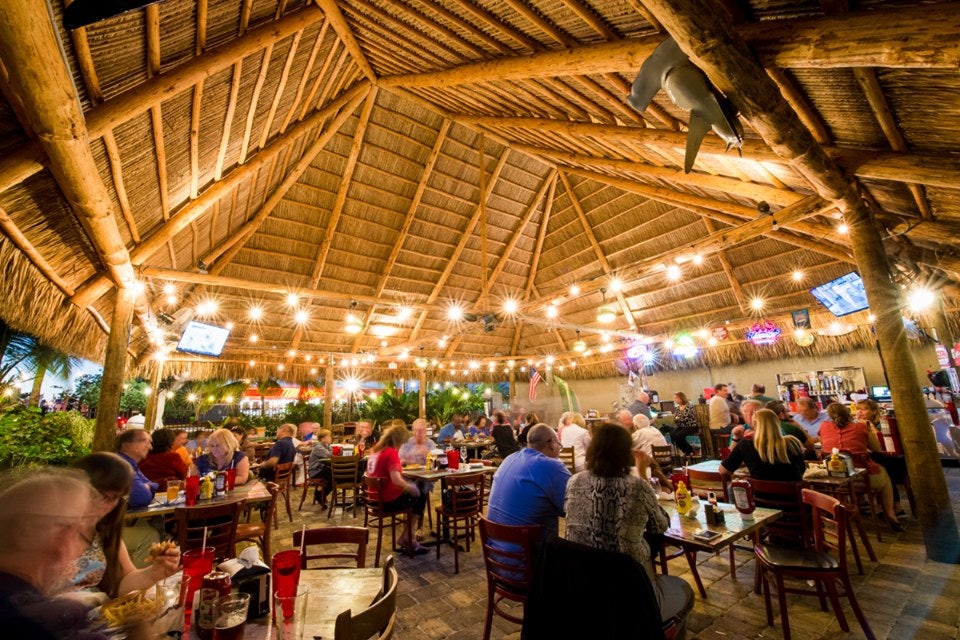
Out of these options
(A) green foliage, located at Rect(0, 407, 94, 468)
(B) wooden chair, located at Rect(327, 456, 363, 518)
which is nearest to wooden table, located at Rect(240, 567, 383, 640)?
(B) wooden chair, located at Rect(327, 456, 363, 518)

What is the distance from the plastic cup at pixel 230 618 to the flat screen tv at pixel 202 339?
826 centimetres

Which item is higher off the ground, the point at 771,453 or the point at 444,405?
the point at 444,405

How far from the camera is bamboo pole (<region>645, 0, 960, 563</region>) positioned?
2.57 metres

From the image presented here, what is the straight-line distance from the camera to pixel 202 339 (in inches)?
336

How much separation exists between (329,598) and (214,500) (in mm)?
3031

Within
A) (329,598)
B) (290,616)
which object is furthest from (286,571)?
(329,598)

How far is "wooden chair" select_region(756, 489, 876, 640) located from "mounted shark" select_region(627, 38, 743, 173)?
2740 mm

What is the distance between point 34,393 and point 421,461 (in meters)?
14.1

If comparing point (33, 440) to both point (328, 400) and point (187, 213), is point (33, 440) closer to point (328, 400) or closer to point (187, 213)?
point (187, 213)

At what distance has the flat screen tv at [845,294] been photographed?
21.9 feet

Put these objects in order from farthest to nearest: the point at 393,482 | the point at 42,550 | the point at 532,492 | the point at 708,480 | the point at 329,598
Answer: the point at 393,482 → the point at 708,480 → the point at 532,492 → the point at 329,598 → the point at 42,550

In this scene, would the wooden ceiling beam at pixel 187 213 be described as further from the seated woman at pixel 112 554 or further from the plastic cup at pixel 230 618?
the plastic cup at pixel 230 618

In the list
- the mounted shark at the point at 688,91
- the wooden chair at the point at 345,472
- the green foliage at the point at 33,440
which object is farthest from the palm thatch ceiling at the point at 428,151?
the wooden chair at the point at 345,472

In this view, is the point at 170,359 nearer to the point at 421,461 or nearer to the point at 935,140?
the point at 421,461
